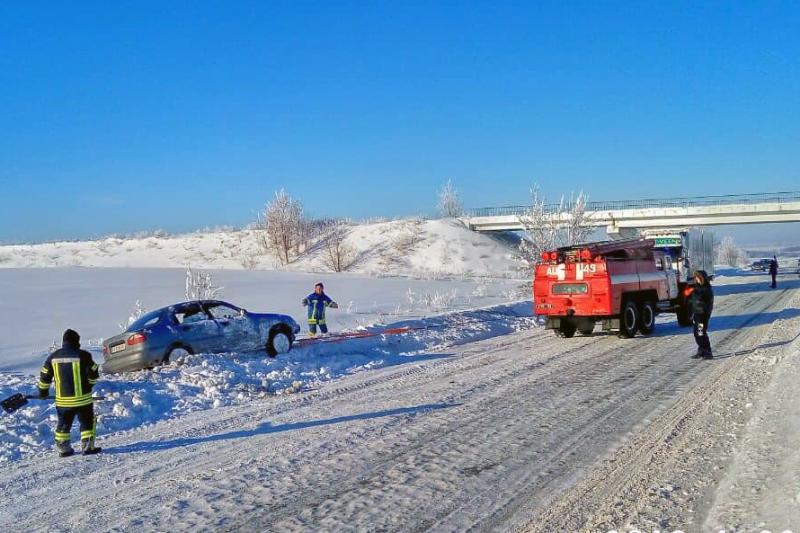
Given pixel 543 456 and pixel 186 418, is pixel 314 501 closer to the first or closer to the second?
pixel 543 456

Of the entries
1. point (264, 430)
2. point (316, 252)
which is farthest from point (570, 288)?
point (316, 252)

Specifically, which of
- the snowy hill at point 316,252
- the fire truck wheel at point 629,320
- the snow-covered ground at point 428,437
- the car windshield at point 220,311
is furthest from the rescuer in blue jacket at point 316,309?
the snowy hill at point 316,252

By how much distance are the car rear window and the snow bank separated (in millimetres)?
2774

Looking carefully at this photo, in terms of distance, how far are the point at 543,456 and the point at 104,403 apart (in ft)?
21.8

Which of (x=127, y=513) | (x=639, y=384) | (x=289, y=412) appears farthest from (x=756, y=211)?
(x=127, y=513)

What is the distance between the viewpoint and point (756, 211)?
175 ft

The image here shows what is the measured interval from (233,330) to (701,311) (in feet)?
30.7

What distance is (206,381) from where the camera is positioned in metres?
11.4

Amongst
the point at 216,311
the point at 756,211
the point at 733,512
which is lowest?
the point at 733,512

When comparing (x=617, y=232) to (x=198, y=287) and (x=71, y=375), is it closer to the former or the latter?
(x=198, y=287)

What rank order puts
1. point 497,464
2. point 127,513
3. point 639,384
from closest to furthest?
point 127,513
point 497,464
point 639,384

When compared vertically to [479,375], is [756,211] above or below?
above

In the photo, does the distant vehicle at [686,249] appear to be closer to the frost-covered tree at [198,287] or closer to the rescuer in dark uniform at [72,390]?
the frost-covered tree at [198,287]

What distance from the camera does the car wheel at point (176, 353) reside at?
1270cm
